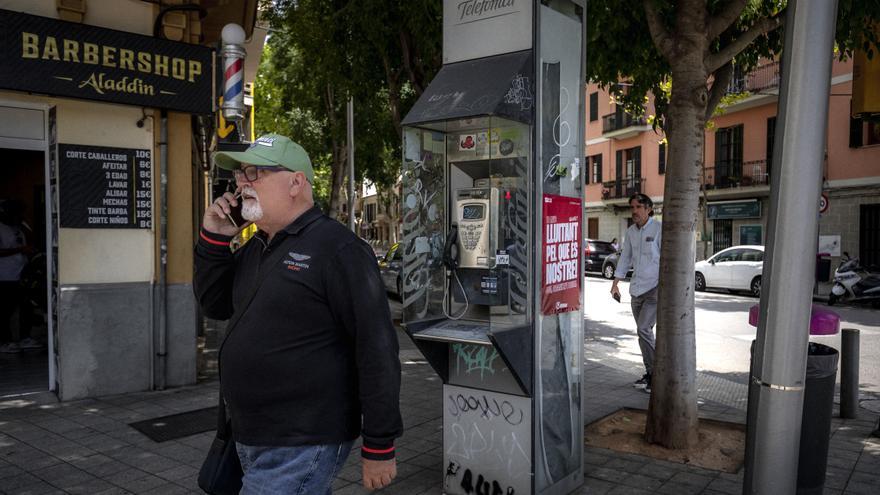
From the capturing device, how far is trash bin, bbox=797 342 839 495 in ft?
10.5

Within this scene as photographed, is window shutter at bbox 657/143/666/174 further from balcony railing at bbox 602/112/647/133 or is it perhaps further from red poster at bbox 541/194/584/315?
red poster at bbox 541/194/584/315

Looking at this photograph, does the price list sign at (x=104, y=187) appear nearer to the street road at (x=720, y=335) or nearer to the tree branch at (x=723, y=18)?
the tree branch at (x=723, y=18)

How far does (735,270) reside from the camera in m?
16.9

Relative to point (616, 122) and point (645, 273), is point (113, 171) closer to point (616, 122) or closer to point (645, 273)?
point (645, 273)

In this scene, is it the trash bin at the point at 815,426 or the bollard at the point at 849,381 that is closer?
the trash bin at the point at 815,426

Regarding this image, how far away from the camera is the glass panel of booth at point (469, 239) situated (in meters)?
3.80

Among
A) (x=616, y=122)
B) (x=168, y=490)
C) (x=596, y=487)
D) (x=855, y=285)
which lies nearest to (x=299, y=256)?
(x=168, y=490)

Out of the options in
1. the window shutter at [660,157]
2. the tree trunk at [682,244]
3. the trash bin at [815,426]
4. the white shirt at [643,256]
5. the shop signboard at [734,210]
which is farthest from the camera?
the window shutter at [660,157]

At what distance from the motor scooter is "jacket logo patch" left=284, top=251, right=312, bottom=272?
14.5 metres

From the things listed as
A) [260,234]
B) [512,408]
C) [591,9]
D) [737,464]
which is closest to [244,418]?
[260,234]

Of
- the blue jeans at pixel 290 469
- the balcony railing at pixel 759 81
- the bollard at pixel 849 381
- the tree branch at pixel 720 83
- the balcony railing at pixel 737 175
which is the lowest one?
the bollard at pixel 849 381

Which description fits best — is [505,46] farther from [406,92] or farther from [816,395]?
[406,92]

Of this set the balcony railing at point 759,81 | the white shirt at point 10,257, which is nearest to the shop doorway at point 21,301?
the white shirt at point 10,257

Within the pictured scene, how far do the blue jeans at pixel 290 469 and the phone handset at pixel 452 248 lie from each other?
2.10 meters
